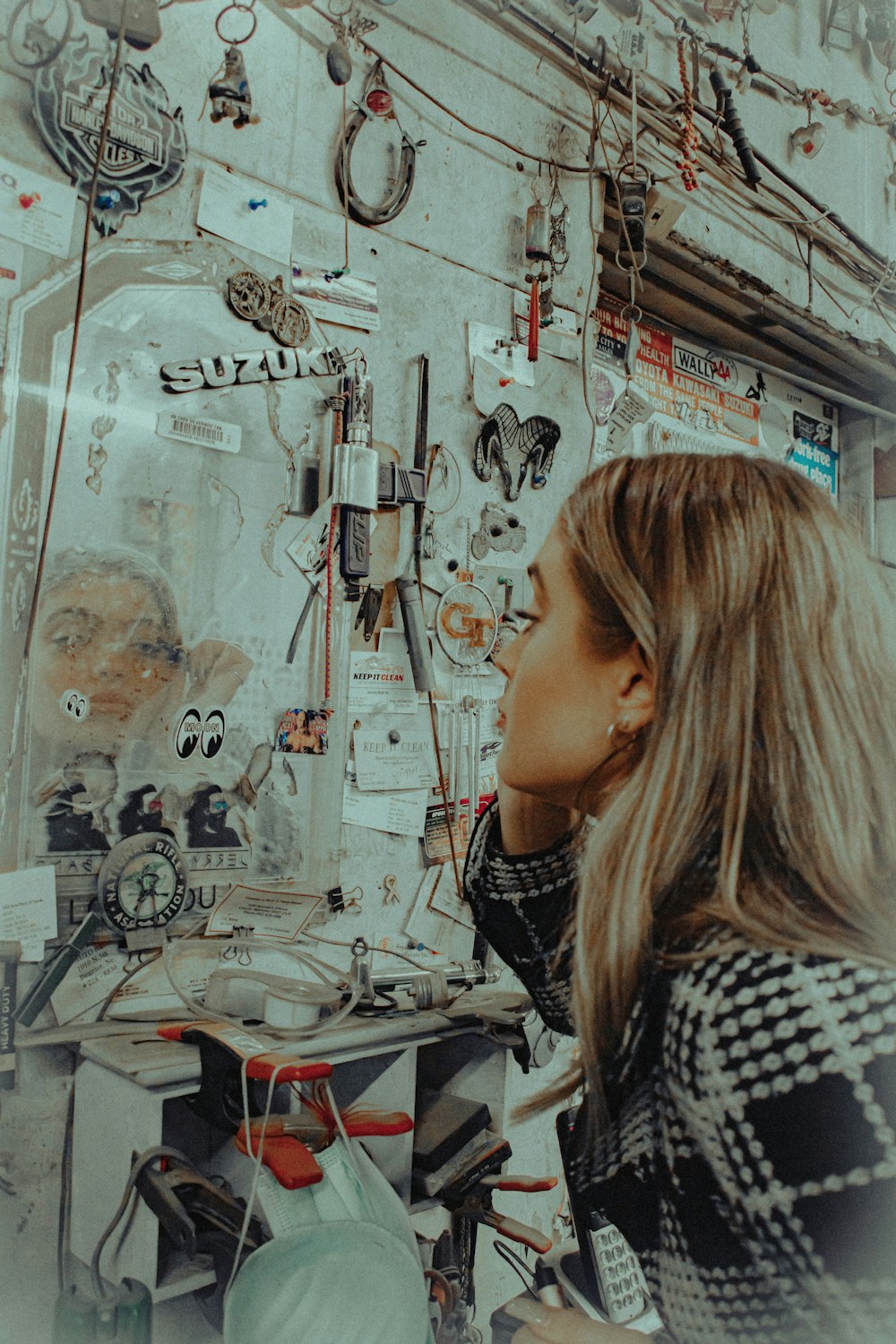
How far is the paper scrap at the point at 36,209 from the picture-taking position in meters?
0.95

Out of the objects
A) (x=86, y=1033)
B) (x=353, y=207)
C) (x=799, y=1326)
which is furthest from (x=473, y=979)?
(x=353, y=207)

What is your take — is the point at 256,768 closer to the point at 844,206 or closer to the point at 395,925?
the point at 395,925

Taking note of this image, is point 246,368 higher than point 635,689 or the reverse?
higher

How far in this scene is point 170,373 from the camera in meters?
1.07

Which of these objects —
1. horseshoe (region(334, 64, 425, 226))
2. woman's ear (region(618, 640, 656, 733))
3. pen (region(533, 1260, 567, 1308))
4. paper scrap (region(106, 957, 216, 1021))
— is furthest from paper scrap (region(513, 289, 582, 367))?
pen (region(533, 1260, 567, 1308))

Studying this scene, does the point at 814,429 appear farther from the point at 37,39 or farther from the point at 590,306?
the point at 37,39

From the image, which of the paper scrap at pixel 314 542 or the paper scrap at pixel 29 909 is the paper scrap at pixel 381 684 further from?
the paper scrap at pixel 29 909

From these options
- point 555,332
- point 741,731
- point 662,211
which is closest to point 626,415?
point 555,332

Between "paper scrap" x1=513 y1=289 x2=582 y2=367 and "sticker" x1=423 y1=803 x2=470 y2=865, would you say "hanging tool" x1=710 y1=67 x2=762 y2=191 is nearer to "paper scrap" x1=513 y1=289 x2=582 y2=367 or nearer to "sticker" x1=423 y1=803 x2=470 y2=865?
"paper scrap" x1=513 y1=289 x2=582 y2=367

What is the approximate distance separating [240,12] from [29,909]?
104 cm

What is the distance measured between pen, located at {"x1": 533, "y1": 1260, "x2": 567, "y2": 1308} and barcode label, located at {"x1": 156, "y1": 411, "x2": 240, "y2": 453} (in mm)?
992

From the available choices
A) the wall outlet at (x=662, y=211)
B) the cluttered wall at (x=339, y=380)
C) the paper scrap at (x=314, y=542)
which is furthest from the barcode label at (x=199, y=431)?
the wall outlet at (x=662, y=211)

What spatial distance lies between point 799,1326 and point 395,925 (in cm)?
70

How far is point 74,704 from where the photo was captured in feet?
3.25
